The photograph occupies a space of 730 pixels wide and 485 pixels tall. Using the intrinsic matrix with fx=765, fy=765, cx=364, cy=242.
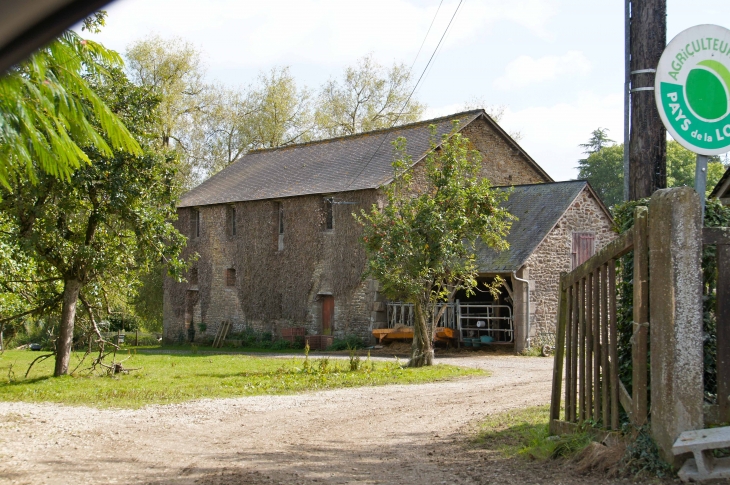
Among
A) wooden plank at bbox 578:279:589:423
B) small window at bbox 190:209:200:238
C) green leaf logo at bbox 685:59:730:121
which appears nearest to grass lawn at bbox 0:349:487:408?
wooden plank at bbox 578:279:589:423

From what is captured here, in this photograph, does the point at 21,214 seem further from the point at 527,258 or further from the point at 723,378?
the point at 527,258

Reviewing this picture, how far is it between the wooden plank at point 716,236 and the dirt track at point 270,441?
215 cm

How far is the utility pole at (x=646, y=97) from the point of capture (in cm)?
738

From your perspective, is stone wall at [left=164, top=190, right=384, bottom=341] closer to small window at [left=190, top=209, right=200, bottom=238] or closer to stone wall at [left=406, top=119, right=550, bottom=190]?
small window at [left=190, top=209, right=200, bottom=238]

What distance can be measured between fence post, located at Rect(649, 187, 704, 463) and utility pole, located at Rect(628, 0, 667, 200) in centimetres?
170

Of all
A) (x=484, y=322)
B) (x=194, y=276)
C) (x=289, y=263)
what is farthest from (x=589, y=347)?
(x=194, y=276)

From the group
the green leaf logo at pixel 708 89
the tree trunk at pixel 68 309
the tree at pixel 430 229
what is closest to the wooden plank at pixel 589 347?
the green leaf logo at pixel 708 89

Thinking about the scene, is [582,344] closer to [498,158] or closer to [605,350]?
[605,350]

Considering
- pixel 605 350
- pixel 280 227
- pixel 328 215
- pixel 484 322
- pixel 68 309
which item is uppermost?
pixel 328 215

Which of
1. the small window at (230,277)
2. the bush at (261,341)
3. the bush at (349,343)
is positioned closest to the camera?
the bush at (349,343)

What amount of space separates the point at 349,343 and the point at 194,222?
11.4 meters

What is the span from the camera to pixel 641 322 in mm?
6059

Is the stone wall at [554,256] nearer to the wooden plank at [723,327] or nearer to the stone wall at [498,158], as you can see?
the stone wall at [498,158]

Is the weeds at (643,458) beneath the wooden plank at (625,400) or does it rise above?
beneath
